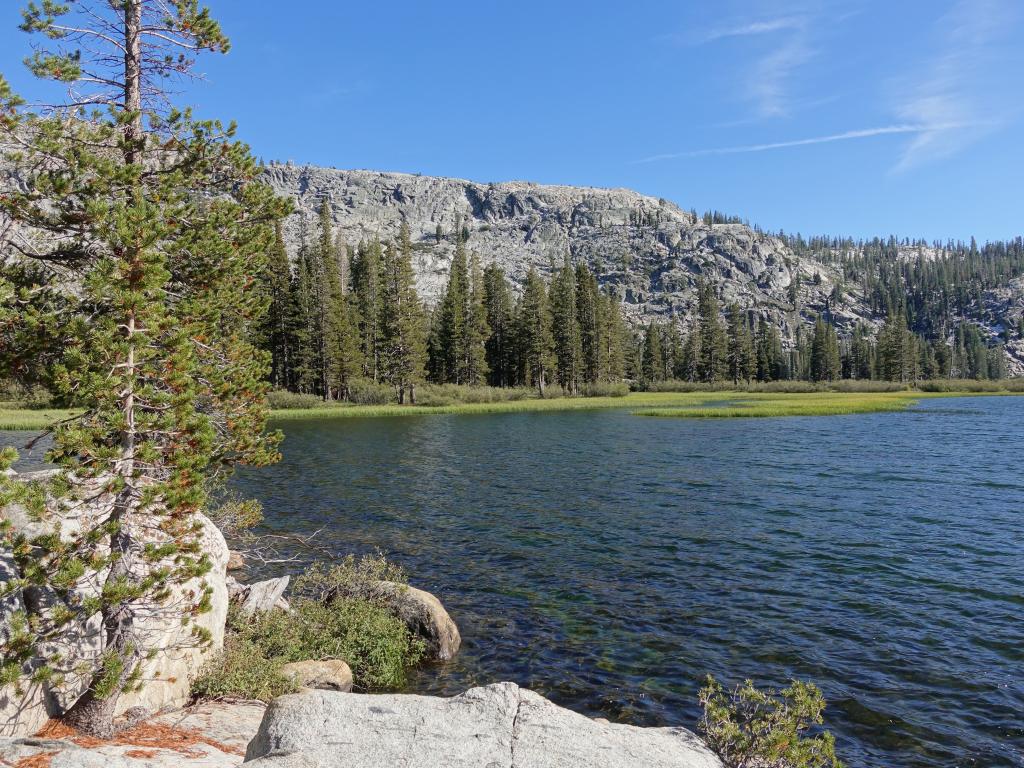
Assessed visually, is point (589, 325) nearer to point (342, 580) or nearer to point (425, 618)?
point (342, 580)

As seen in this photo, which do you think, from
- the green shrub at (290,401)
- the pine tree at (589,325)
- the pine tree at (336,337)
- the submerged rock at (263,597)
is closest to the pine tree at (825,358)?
the pine tree at (589,325)

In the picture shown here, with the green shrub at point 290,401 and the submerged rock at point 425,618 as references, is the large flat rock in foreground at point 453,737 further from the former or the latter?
the green shrub at point 290,401

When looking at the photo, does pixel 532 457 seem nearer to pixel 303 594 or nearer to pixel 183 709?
pixel 303 594

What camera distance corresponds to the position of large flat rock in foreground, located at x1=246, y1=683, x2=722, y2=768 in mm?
5820

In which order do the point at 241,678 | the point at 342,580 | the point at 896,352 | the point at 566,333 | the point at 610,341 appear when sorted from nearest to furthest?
the point at 241,678 → the point at 342,580 → the point at 566,333 → the point at 610,341 → the point at 896,352

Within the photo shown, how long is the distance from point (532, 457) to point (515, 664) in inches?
1053

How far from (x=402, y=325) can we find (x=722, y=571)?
2728 inches

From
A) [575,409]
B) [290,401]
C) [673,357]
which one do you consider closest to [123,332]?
[290,401]

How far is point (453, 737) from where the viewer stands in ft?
20.3

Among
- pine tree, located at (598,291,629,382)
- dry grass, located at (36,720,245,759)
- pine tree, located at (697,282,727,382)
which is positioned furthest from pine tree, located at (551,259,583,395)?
dry grass, located at (36,720,245,759)

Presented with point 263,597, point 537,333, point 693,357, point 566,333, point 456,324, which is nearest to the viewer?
point 263,597

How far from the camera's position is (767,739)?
6.65m

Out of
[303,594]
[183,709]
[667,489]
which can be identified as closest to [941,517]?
[667,489]

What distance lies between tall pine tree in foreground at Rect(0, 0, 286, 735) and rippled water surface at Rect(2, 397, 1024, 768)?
17.7 ft
